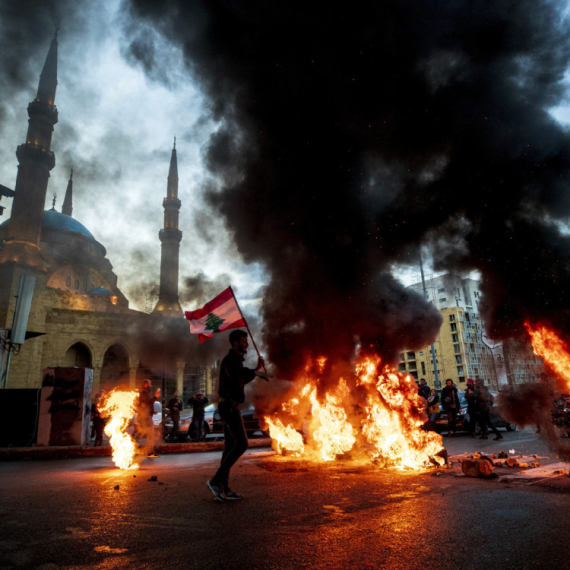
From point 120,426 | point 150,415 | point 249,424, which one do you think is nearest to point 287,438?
point 120,426

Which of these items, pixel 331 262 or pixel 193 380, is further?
pixel 193 380

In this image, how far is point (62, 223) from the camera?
48.0 meters

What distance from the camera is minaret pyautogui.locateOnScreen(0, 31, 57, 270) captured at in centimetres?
3291

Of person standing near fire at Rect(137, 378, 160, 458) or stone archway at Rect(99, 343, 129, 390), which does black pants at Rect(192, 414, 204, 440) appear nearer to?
person standing near fire at Rect(137, 378, 160, 458)

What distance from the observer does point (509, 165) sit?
6656mm

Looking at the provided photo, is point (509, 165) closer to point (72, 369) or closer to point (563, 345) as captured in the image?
point (563, 345)

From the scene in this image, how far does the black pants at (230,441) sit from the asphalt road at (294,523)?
302 millimetres

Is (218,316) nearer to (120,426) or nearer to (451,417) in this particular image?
(120,426)

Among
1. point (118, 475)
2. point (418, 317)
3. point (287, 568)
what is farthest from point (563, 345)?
point (118, 475)

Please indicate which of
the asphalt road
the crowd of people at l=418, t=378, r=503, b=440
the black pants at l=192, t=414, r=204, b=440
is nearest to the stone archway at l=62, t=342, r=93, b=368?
the black pants at l=192, t=414, r=204, b=440

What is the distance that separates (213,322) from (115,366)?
32.4 meters

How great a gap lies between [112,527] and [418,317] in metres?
6.60

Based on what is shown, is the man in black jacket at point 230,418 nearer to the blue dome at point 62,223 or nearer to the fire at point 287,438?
the fire at point 287,438

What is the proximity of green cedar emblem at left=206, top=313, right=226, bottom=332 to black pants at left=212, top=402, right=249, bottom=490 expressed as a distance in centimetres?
464
